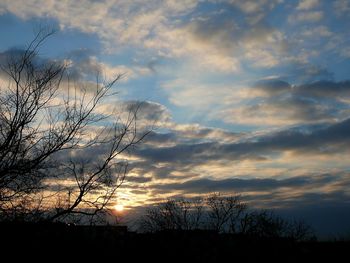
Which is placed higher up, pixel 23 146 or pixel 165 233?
pixel 23 146

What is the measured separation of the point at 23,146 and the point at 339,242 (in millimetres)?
9009

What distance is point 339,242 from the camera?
1130cm

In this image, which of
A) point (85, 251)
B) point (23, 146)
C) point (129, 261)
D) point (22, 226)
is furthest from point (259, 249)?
point (23, 146)

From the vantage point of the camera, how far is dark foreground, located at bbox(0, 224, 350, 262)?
6.98 m

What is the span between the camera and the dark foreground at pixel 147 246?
698 centimetres

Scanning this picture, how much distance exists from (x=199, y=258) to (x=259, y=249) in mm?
1975

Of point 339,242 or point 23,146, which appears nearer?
point 23,146

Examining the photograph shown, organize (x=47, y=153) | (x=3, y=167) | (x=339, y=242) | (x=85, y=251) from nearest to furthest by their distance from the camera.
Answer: (x=85, y=251)
(x=3, y=167)
(x=47, y=153)
(x=339, y=242)

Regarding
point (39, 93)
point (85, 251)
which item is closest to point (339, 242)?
point (85, 251)

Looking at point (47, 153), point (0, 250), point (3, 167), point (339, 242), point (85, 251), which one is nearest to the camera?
point (0, 250)

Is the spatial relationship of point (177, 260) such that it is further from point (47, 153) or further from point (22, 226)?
point (47, 153)

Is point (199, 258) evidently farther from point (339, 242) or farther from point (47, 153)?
point (339, 242)

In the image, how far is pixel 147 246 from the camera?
785cm

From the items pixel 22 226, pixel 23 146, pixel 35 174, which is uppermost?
pixel 23 146
